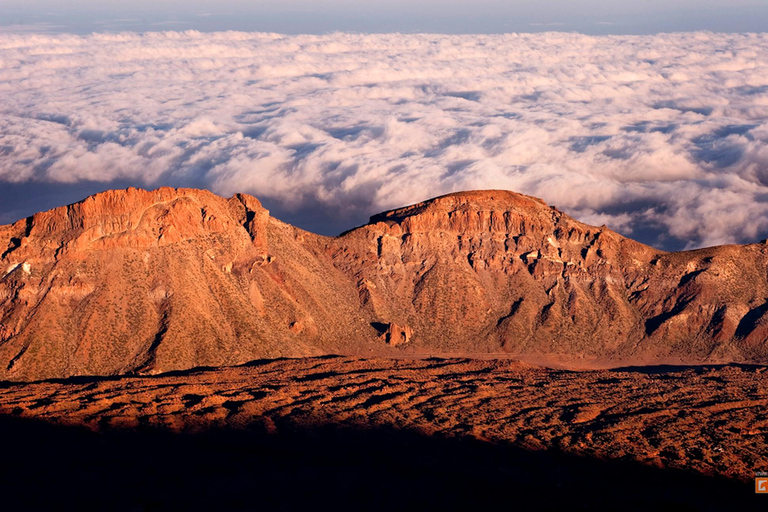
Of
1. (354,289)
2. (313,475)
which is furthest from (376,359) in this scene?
(313,475)

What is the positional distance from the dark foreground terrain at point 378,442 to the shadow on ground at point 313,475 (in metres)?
0.16

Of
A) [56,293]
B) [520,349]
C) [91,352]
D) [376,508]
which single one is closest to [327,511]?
[376,508]

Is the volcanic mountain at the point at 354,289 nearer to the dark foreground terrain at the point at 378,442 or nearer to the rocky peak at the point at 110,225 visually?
the rocky peak at the point at 110,225

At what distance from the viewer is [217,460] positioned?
8050 centimetres

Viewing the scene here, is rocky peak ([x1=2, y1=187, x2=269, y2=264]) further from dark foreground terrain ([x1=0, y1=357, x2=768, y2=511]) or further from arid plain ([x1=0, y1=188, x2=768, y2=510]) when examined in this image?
dark foreground terrain ([x1=0, y1=357, x2=768, y2=511])

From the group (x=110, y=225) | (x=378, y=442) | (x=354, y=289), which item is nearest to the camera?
(x=378, y=442)

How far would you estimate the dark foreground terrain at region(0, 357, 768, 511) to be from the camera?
74250 mm

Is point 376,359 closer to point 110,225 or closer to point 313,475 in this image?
point 110,225

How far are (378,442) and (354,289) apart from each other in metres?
53.7

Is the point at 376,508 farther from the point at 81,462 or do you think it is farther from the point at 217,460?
the point at 81,462

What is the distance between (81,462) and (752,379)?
70.4 meters

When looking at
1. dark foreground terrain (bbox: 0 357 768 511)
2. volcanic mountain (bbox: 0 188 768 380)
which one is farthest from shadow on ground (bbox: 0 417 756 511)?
volcanic mountain (bbox: 0 188 768 380)

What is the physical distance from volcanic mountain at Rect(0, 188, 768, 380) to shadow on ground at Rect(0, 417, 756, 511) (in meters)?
27.4

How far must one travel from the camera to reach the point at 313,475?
257 ft
